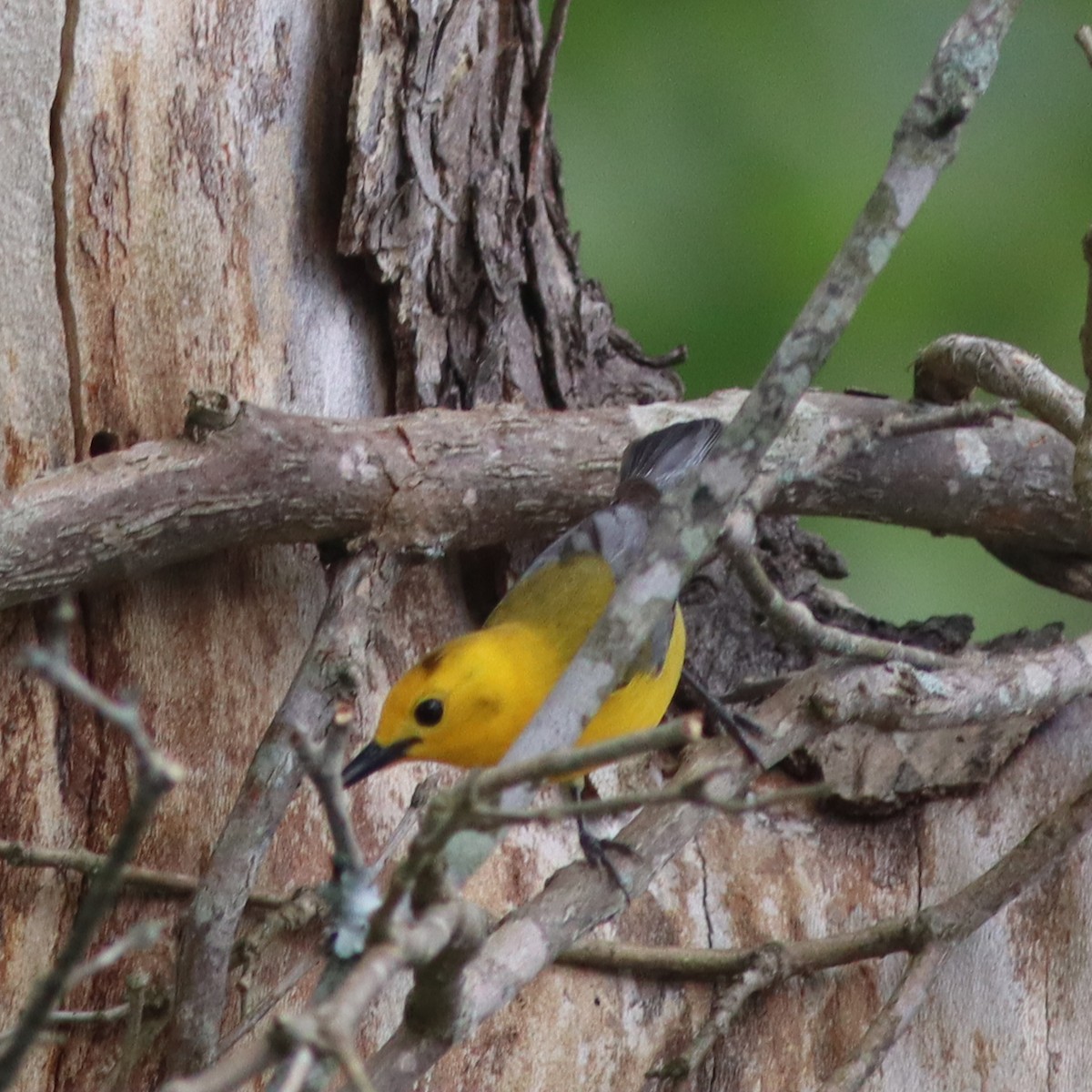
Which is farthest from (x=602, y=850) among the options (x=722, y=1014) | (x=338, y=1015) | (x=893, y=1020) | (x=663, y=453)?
(x=338, y=1015)

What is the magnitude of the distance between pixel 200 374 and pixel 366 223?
35cm

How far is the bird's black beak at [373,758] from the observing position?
1789 mm

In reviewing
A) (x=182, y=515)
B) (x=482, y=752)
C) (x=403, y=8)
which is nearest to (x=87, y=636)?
(x=182, y=515)

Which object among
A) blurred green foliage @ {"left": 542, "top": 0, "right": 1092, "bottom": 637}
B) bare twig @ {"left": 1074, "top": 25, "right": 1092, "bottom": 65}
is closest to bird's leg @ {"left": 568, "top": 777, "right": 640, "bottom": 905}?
bare twig @ {"left": 1074, "top": 25, "right": 1092, "bottom": 65}

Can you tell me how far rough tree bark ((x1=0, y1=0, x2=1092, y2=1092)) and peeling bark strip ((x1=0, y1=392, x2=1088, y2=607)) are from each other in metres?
0.10

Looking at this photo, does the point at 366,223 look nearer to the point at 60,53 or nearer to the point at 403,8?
the point at 403,8

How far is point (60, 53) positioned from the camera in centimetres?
190

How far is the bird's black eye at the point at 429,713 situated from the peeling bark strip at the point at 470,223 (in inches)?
22.6

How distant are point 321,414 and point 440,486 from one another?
25 centimetres

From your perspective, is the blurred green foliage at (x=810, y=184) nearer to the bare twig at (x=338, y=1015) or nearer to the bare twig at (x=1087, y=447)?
the bare twig at (x=1087, y=447)

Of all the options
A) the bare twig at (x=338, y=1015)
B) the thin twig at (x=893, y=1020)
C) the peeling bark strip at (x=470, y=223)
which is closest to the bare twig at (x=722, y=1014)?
the thin twig at (x=893, y=1020)

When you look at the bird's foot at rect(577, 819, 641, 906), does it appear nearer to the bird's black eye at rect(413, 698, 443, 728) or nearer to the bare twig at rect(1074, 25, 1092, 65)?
the bird's black eye at rect(413, 698, 443, 728)

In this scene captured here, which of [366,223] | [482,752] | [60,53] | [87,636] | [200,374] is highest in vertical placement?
[60,53]

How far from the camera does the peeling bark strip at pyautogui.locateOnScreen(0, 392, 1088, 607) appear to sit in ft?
5.82
